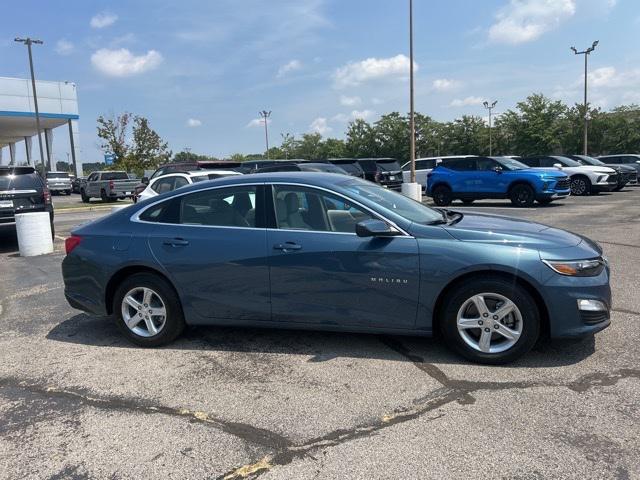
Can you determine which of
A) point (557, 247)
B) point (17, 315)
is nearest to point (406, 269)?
point (557, 247)

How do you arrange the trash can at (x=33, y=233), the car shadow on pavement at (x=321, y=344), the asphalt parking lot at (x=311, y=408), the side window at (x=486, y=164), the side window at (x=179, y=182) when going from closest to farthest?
the asphalt parking lot at (x=311, y=408), the car shadow on pavement at (x=321, y=344), the trash can at (x=33, y=233), the side window at (x=179, y=182), the side window at (x=486, y=164)

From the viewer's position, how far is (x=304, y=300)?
4328 mm

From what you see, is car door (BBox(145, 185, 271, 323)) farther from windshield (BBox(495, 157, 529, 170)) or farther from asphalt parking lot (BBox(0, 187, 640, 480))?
windshield (BBox(495, 157, 529, 170))

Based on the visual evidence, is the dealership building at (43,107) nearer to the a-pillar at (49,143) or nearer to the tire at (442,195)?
the a-pillar at (49,143)

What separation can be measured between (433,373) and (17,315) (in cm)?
487

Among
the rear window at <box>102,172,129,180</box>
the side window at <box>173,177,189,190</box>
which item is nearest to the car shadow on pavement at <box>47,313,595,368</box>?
the side window at <box>173,177,189,190</box>

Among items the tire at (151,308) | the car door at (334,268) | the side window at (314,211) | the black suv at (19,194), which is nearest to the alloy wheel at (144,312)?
the tire at (151,308)

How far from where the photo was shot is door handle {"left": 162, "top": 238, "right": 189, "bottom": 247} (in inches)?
182

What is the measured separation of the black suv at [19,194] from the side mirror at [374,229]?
915 cm

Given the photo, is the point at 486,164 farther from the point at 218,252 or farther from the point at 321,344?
the point at 218,252

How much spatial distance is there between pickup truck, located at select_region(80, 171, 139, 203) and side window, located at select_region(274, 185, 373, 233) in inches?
942

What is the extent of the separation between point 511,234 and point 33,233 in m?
9.17

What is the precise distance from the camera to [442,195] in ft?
62.1

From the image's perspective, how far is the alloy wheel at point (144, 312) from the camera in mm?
4758
